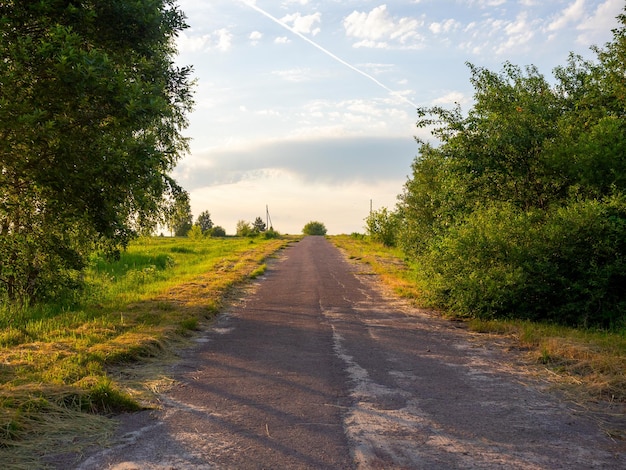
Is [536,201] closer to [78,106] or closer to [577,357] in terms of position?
[577,357]

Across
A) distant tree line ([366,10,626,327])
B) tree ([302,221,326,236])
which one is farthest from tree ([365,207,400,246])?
tree ([302,221,326,236])

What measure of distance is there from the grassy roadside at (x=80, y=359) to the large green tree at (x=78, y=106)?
198 centimetres

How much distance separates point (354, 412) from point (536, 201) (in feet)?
33.5

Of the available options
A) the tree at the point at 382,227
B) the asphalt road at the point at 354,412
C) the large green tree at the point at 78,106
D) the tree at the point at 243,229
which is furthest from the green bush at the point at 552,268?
the tree at the point at 243,229

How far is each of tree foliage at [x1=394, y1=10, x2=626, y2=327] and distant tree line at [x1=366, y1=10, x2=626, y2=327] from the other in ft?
0.09

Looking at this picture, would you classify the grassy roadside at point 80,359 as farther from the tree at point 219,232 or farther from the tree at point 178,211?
the tree at point 219,232

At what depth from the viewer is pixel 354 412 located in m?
5.45

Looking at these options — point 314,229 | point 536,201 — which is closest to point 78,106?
point 536,201

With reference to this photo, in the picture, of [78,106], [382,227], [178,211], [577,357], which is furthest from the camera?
[382,227]

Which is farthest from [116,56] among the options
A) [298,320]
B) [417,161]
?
[417,161]

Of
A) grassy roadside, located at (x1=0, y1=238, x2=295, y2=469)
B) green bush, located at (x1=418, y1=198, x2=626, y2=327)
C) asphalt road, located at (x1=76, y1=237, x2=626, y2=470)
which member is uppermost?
green bush, located at (x1=418, y1=198, x2=626, y2=327)

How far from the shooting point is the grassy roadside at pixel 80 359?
483 cm

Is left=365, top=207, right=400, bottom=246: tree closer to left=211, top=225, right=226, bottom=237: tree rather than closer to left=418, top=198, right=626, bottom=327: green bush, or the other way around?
left=418, top=198, right=626, bottom=327: green bush

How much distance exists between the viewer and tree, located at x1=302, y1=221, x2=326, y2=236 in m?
103
